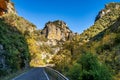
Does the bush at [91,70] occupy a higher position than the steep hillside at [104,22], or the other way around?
the steep hillside at [104,22]

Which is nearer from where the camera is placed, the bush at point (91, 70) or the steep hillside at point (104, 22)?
the bush at point (91, 70)

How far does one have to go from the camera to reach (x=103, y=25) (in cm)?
12531

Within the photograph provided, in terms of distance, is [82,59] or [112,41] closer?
[82,59]

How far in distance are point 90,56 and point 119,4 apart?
125925 millimetres

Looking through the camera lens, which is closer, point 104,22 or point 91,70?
point 91,70

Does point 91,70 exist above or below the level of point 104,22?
below

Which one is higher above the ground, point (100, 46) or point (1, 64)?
point (100, 46)

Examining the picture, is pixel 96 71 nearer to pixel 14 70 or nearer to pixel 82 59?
Result: pixel 82 59

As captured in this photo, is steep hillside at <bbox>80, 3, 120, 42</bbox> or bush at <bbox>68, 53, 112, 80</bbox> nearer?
bush at <bbox>68, 53, 112, 80</bbox>

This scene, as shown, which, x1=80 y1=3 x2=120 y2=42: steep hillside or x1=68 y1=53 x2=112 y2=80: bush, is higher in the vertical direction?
x1=80 y1=3 x2=120 y2=42: steep hillside

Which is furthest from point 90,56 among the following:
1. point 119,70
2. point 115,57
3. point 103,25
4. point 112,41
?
point 103,25

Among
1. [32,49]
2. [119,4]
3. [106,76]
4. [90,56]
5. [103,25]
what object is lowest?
[106,76]

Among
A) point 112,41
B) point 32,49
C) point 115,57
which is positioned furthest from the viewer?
point 32,49

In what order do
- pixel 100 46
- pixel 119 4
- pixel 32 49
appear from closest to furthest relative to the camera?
pixel 100 46, pixel 32 49, pixel 119 4
